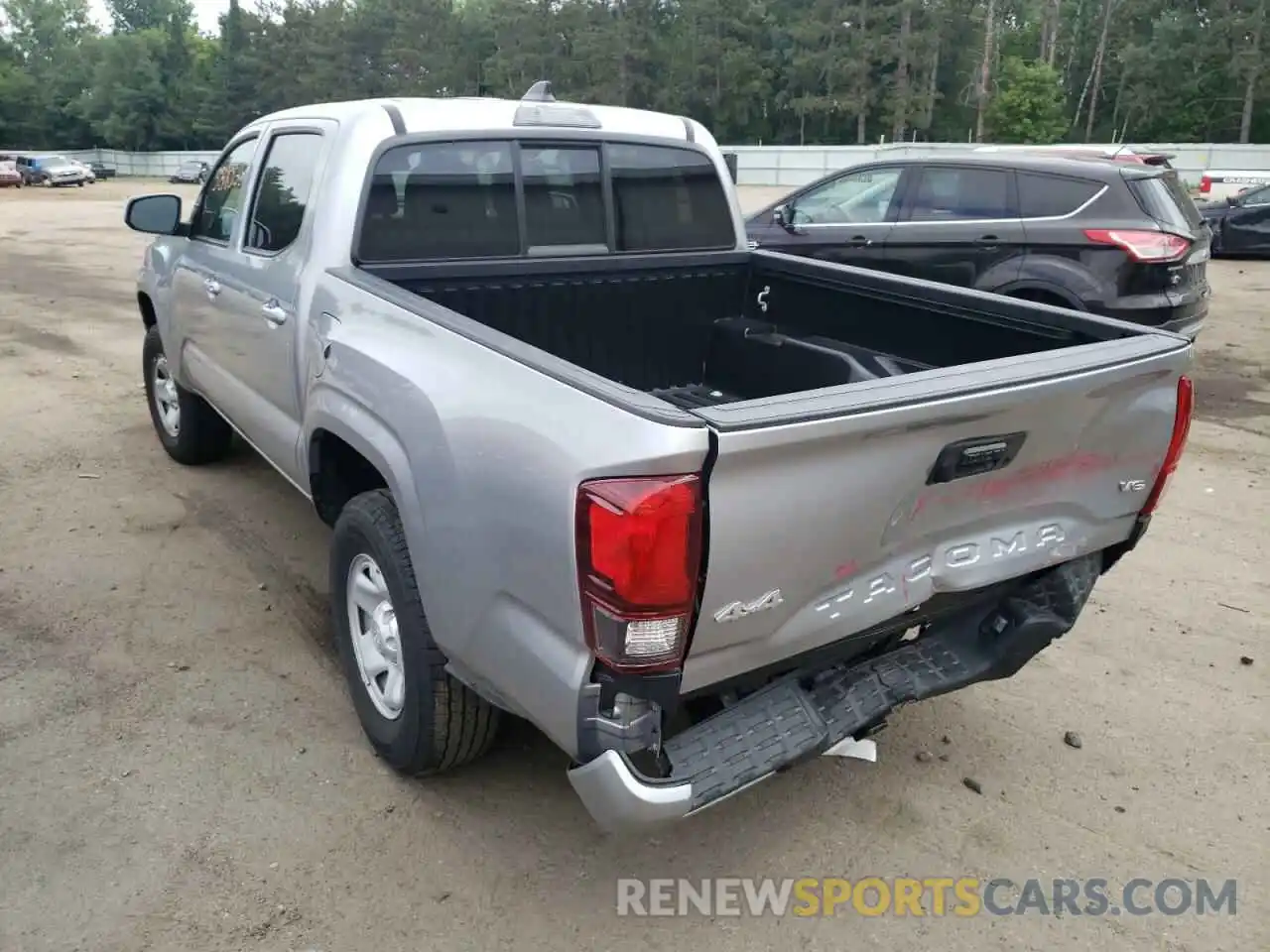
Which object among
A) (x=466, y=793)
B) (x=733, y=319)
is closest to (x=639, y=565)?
(x=466, y=793)

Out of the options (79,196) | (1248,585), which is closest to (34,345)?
(1248,585)

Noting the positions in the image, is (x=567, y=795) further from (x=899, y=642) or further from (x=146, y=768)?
(x=146, y=768)

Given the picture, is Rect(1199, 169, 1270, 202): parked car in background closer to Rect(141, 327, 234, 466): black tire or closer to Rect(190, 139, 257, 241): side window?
Rect(141, 327, 234, 466): black tire

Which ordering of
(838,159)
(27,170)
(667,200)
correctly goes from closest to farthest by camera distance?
(667,200) → (838,159) → (27,170)

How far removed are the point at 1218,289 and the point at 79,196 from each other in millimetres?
34980

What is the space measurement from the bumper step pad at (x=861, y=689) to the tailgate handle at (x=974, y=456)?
0.63 meters

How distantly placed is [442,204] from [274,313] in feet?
2.36

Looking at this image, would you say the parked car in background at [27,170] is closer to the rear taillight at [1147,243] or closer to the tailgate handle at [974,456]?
the rear taillight at [1147,243]

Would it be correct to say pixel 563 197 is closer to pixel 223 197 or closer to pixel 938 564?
pixel 223 197

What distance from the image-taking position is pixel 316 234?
11.7 ft

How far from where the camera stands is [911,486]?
2389 mm

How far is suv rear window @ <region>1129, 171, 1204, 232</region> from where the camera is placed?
7.35 m

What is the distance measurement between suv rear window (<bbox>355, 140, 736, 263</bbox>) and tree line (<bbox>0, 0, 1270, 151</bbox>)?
190 ft

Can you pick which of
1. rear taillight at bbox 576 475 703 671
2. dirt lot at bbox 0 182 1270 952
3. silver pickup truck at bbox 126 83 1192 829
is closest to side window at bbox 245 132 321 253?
silver pickup truck at bbox 126 83 1192 829
